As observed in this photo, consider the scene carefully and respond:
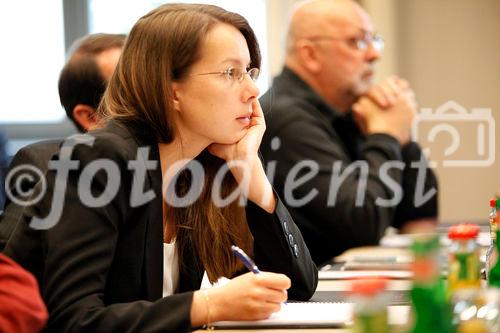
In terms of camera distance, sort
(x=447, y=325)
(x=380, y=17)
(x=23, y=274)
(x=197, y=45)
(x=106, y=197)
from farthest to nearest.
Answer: (x=380, y=17), (x=197, y=45), (x=106, y=197), (x=23, y=274), (x=447, y=325)

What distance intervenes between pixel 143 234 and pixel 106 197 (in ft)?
0.44

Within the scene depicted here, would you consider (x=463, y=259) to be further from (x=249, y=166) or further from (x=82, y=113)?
(x=82, y=113)

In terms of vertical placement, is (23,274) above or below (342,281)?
above

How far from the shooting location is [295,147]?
325 cm

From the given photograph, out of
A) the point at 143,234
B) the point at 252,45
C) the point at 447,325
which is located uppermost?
the point at 252,45

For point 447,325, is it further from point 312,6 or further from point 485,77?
point 485,77

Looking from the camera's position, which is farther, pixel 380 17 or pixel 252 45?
pixel 380 17

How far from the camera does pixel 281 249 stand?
2.02 meters

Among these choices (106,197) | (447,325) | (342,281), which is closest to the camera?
(447,325)

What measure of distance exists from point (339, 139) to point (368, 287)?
2.69 meters

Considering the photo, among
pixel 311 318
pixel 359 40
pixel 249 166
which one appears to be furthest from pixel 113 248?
pixel 359 40

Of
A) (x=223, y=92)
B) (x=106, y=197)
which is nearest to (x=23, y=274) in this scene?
(x=106, y=197)

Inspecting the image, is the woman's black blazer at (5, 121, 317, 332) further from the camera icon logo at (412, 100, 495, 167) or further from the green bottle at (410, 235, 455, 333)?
the camera icon logo at (412, 100, 495, 167)

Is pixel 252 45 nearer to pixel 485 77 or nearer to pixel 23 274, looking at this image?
pixel 23 274
